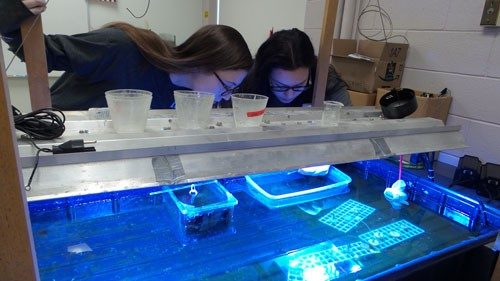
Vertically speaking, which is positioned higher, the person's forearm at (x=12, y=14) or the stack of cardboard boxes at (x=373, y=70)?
the person's forearm at (x=12, y=14)

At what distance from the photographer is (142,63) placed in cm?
134

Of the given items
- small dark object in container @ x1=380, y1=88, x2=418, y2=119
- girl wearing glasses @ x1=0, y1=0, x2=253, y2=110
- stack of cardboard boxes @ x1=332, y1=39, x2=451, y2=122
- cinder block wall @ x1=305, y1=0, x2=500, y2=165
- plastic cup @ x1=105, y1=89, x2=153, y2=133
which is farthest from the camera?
stack of cardboard boxes @ x1=332, y1=39, x2=451, y2=122

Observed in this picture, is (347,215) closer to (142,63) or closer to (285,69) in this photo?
(285,69)

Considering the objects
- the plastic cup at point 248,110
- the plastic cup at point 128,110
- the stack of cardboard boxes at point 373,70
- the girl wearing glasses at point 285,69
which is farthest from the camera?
the stack of cardboard boxes at point 373,70

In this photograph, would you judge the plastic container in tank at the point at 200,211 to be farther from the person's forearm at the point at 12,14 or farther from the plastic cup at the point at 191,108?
the person's forearm at the point at 12,14

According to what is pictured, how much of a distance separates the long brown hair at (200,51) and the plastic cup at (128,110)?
2.09 ft

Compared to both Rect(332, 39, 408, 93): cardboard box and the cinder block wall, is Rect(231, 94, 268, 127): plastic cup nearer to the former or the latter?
Rect(332, 39, 408, 93): cardboard box

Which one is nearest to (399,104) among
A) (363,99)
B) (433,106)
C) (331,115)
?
(331,115)

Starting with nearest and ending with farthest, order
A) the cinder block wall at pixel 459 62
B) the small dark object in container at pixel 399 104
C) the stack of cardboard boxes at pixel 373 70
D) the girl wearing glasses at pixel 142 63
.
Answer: the small dark object in container at pixel 399 104
the girl wearing glasses at pixel 142 63
the cinder block wall at pixel 459 62
the stack of cardboard boxes at pixel 373 70

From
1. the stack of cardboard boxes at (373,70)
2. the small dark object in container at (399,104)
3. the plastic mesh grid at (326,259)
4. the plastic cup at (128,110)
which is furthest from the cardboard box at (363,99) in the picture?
the plastic cup at (128,110)

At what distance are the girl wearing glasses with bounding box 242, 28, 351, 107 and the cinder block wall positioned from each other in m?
1.01

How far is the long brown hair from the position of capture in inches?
51.3

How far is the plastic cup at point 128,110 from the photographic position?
0.67m

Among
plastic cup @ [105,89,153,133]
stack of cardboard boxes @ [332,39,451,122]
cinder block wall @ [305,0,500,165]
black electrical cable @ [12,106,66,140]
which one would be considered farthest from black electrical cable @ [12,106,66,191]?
cinder block wall @ [305,0,500,165]
